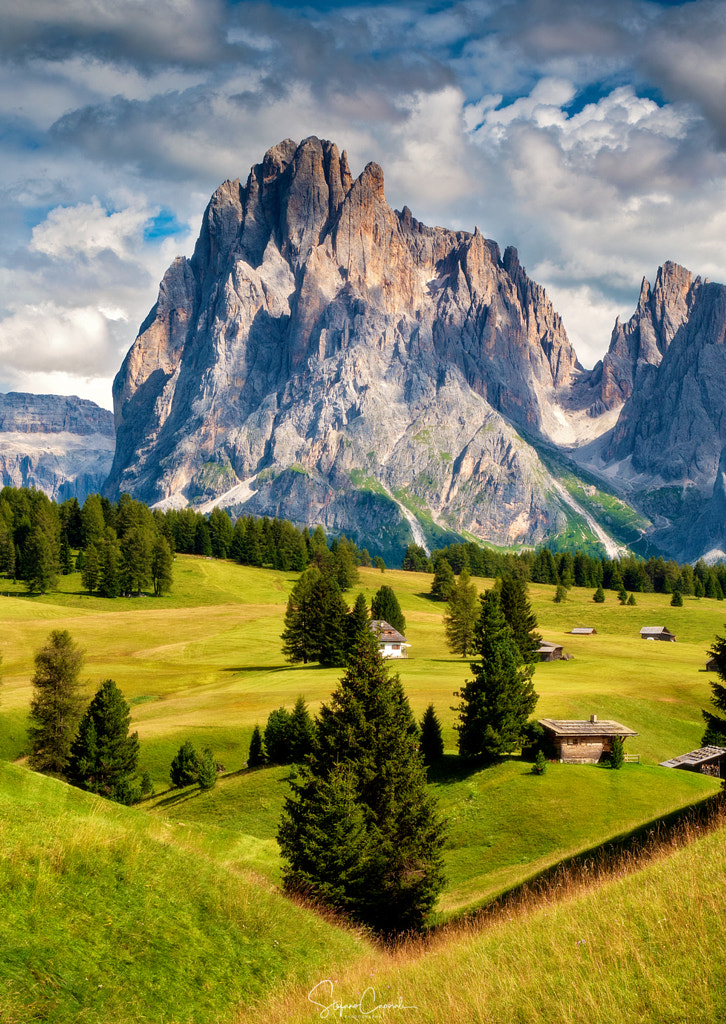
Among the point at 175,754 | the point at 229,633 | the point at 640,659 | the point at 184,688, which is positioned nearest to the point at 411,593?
the point at 229,633

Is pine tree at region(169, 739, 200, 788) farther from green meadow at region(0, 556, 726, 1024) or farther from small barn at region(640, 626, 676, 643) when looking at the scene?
small barn at region(640, 626, 676, 643)

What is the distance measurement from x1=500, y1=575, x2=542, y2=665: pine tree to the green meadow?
369 centimetres

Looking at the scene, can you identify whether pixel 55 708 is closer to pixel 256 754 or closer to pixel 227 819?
pixel 256 754

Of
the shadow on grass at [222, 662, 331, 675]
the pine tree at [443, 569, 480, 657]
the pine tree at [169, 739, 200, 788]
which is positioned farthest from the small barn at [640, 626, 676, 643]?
the pine tree at [169, 739, 200, 788]

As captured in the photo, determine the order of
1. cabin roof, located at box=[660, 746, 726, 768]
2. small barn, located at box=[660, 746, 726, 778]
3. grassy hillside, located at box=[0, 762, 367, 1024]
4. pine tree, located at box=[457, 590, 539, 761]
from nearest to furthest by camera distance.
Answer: grassy hillside, located at box=[0, 762, 367, 1024] < small barn, located at box=[660, 746, 726, 778] < cabin roof, located at box=[660, 746, 726, 768] < pine tree, located at box=[457, 590, 539, 761]

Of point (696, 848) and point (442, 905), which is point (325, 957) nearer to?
point (696, 848)

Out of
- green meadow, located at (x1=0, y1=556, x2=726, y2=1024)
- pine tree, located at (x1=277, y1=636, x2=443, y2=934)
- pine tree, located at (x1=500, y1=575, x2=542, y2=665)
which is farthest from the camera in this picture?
pine tree, located at (x1=500, y1=575, x2=542, y2=665)

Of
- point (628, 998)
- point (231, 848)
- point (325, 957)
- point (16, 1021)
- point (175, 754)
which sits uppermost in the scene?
point (628, 998)

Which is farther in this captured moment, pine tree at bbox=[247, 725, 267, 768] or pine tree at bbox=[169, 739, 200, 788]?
pine tree at bbox=[247, 725, 267, 768]

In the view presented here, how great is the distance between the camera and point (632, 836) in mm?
27578

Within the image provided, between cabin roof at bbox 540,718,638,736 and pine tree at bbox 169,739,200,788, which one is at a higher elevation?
cabin roof at bbox 540,718,638,736

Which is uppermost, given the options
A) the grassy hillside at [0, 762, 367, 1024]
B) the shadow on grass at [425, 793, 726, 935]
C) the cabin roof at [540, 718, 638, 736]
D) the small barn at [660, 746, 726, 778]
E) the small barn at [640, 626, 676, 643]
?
the grassy hillside at [0, 762, 367, 1024]

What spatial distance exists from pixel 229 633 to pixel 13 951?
95.8 meters

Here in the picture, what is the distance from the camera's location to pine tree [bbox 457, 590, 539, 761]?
47469mm
